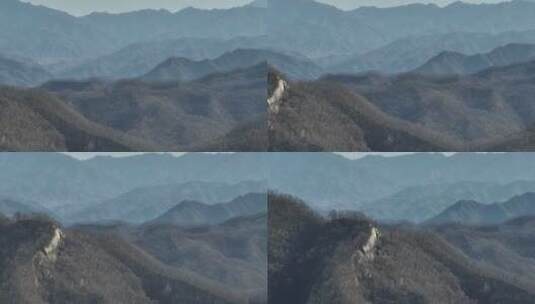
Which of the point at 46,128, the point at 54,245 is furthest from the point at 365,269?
the point at 46,128

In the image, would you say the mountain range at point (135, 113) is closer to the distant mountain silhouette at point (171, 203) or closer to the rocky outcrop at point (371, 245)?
the distant mountain silhouette at point (171, 203)

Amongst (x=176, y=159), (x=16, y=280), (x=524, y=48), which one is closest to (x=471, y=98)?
(x=524, y=48)

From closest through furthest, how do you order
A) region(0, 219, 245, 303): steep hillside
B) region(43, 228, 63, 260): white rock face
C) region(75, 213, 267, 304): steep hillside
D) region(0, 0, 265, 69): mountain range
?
region(0, 219, 245, 303): steep hillside, region(43, 228, 63, 260): white rock face, region(75, 213, 267, 304): steep hillside, region(0, 0, 265, 69): mountain range

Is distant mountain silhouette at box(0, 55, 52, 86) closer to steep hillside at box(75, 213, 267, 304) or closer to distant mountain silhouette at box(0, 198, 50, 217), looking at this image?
distant mountain silhouette at box(0, 198, 50, 217)

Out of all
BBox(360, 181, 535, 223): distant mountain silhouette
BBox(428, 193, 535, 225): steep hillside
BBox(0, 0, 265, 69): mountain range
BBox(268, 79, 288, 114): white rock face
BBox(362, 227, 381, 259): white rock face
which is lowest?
BBox(428, 193, 535, 225): steep hillside

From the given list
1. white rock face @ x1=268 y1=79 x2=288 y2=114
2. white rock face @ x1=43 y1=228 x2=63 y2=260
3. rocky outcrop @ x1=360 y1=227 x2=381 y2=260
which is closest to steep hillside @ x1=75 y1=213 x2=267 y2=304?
white rock face @ x1=43 y1=228 x2=63 y2=260
